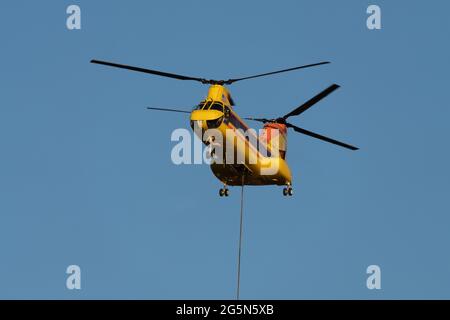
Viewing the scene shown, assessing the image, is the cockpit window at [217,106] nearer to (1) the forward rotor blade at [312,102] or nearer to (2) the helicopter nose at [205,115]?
(2) the helicopter nose at [205,115]

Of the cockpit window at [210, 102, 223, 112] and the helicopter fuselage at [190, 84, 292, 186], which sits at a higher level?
the cockpit window at [210, 102, 223, 112]

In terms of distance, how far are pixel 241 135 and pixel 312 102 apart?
22.8ft

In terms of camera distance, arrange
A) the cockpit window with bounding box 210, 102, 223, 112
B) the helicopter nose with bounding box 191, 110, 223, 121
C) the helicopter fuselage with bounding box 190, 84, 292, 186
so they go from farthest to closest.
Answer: the cockpit window with bounding box 210, 102, 223, 112 → the helicopter fuselage with bounding box 190, 84, 292, 186 → the helicopter nose with bounding box 191, 110, 223, 121

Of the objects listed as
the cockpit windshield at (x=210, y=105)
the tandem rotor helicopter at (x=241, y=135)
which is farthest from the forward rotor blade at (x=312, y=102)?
the cockpit windshield at (x=210, y=105)

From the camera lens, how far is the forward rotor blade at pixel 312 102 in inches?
2928

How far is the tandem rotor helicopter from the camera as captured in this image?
69.6 metres

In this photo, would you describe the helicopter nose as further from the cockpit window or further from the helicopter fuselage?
the cockpit window

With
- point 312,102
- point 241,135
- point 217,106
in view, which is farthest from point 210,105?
point 312,102

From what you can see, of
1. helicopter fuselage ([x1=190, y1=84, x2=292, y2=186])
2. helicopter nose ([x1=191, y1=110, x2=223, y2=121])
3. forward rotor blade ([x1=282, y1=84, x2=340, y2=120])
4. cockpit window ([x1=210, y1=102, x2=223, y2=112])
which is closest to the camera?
helicopter nose ([x1=191, y1=110, x2=223, y2=121])

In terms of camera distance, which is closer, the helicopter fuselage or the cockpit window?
the helicopter fuselage

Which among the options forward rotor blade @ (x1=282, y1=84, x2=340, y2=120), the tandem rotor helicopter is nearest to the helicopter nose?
the tandem rotor helicopter
